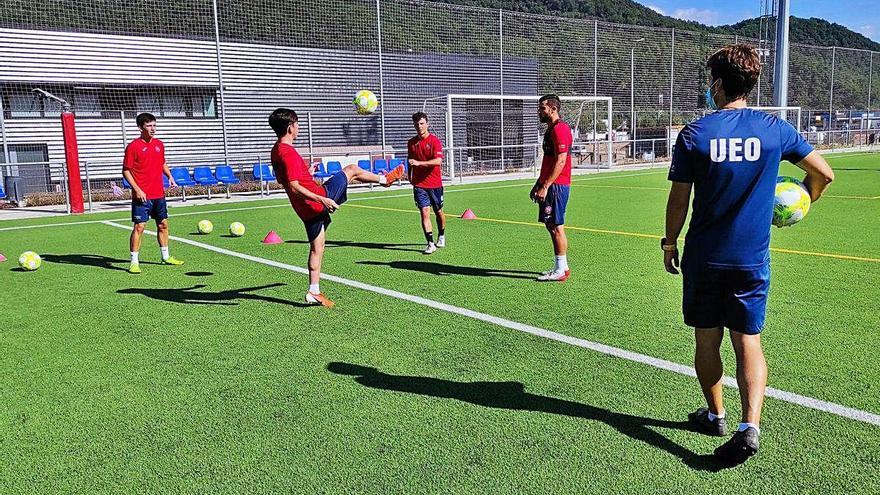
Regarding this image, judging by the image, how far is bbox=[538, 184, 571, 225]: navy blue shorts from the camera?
24.0ft

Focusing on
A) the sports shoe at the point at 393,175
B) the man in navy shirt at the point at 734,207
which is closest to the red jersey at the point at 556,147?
the sports shoe at the point at 393,175

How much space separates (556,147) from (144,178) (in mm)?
5316

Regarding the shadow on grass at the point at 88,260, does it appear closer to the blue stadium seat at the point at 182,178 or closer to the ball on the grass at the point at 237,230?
the ball on the grass at the point at 237,230

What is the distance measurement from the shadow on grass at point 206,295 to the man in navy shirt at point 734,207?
422 centimetres

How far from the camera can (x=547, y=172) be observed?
7293mm

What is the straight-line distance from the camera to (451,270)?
8.12m

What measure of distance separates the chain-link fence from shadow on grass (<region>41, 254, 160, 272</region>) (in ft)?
29.1

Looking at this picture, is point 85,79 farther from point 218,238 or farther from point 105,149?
point 218,238

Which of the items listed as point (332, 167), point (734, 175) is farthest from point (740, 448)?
point (332, 167)

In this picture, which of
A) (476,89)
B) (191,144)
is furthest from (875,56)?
(191,144)

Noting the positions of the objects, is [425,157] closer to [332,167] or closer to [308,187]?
→ [308,187]

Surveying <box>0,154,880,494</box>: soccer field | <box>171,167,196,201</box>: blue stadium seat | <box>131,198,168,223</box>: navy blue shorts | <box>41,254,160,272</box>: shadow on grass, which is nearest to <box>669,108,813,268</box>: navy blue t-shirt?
<box>0,154,880,494</box>: soccer field

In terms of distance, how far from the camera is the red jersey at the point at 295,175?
6.18m

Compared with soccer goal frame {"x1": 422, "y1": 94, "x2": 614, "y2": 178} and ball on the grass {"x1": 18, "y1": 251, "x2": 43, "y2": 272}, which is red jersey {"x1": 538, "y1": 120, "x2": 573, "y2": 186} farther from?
soccer goal frame {"x1": 422, "y1": 94, "x2": 614, "y2": 178}
